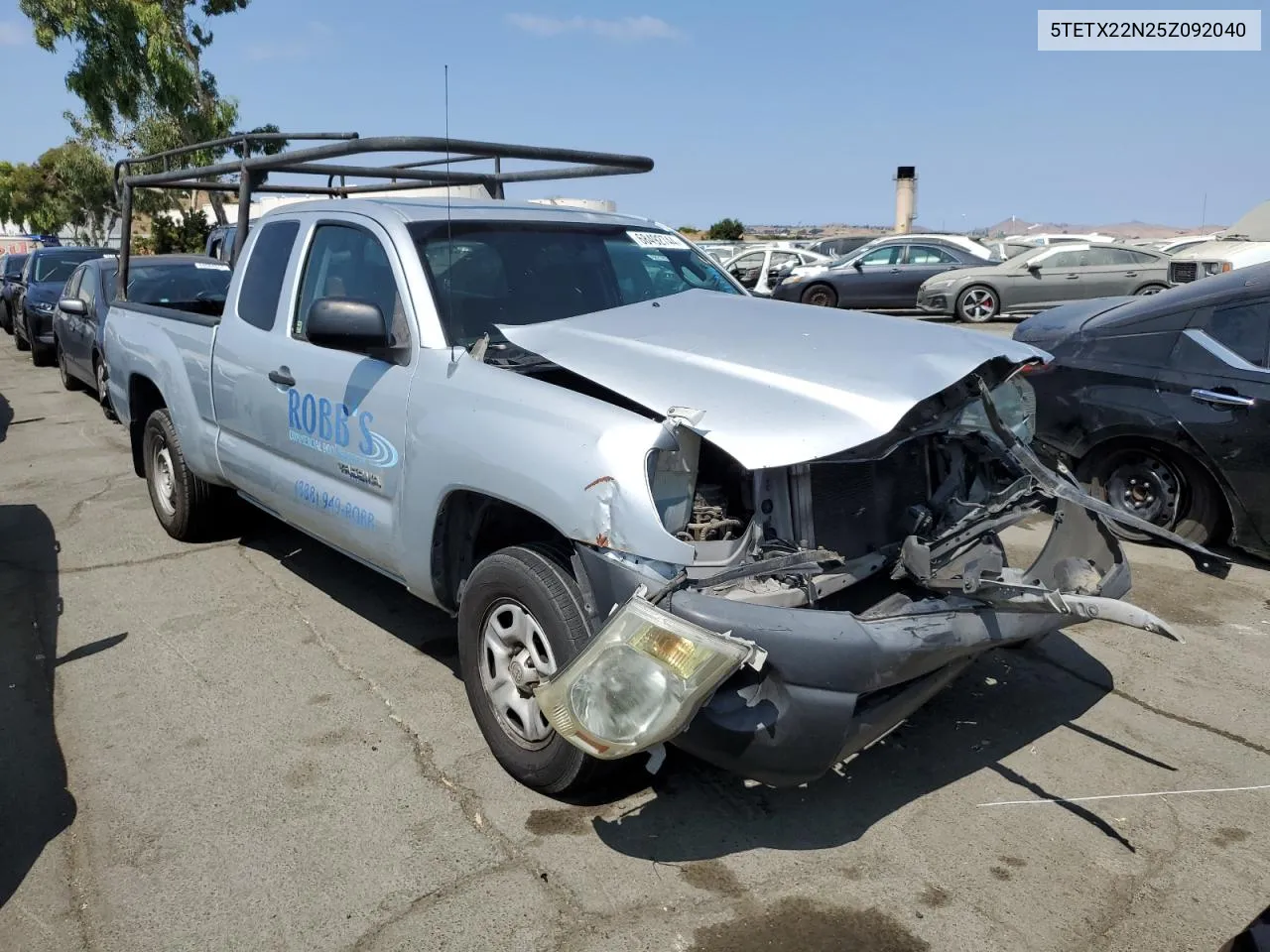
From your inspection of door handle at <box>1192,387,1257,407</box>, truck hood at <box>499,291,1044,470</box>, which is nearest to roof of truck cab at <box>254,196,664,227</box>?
truck hood at <box>499,291,1044,470</box>

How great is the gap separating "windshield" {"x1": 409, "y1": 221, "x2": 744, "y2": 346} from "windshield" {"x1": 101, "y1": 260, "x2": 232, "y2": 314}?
5441 millimetres

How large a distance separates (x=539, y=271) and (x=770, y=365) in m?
1.43

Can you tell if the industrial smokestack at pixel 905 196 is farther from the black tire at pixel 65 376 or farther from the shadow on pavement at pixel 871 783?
the shadow on pavement at pixel 871 783

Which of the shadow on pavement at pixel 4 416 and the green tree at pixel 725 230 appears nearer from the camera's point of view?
the shadow on pavement at pixel 4 416

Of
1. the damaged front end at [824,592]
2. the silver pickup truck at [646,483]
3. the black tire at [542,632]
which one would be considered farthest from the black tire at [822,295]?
the black tire at [542,632]

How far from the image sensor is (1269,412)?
5.08 meters

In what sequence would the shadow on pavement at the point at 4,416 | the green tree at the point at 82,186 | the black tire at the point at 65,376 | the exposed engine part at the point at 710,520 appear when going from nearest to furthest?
the exposed engine part at the point at 710,520 → the shadow on pavement at the point at 4,416 → the black tire at the point at 65,376 → the green tree at the point at 82,186

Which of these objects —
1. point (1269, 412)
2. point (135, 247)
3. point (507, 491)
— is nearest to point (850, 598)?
point (507, 491)

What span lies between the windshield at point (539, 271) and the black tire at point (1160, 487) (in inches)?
109

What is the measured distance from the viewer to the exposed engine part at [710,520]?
300 cm

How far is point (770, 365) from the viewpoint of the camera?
3225mm

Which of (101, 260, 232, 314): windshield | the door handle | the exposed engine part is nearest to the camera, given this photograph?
the exposed engine part

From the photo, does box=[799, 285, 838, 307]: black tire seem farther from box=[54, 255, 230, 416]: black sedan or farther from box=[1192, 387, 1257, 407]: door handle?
box=[1192, 387, 1257, 407]: door handle

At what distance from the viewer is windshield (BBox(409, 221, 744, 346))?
3.92m
